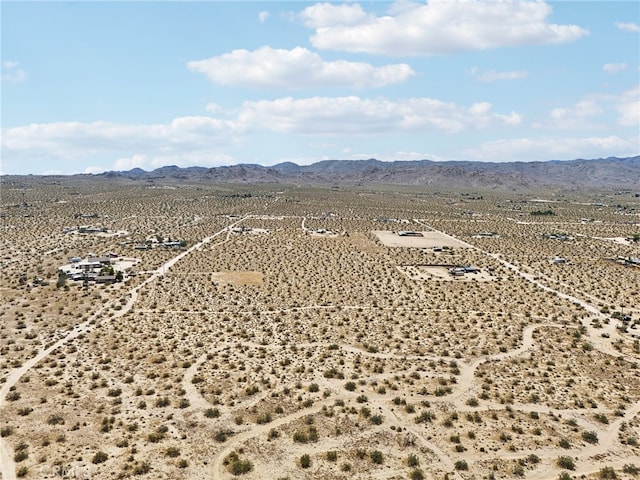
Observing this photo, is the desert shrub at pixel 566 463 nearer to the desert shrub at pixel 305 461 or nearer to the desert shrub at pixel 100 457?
the desert shrub at pixel 305 461

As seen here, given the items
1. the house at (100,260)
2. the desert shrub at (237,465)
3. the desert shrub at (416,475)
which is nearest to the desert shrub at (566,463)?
the desert shrub at (416,475)

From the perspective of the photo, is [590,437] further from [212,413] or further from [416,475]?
[212,413]

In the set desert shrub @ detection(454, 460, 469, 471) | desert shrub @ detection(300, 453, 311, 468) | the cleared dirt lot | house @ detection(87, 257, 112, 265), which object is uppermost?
house @ detection(87, 257, 112, 265)

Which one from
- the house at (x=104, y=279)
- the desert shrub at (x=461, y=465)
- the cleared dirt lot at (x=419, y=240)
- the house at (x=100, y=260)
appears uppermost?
the house at (x=100, y=260)

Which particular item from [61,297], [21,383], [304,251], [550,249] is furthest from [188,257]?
[550,249]

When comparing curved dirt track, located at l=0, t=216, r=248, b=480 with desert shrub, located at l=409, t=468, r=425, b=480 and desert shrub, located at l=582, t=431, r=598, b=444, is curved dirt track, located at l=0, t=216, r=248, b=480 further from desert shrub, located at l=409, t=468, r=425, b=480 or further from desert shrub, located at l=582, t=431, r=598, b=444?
desert shrub, located at l=582, t=431, r=598, b=444

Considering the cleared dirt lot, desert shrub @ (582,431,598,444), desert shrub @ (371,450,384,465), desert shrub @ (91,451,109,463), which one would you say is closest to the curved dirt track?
desert shrub @ (91,451,109,463)

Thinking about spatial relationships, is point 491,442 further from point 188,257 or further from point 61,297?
point 188,257

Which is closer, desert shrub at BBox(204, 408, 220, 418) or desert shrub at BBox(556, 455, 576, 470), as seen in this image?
desert shrub at BBox(556, 455, 576, 470)

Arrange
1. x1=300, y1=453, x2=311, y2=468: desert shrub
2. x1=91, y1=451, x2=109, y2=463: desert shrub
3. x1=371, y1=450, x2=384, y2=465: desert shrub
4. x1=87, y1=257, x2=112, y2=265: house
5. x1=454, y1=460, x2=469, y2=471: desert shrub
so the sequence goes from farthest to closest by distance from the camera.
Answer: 1. x1=87, y1=257, x2=112, y2=265: house
2. x1=371, y1=450, x2=384, y2=465: desert shrub
3. x1=300, y1=453, x2=311, y2=468: desert shrub
4. x1=454, y1=460, x2=469, y2=471: desert shrub
5. x1=91, y1=451, x2=109, y2=463: desert shrub
